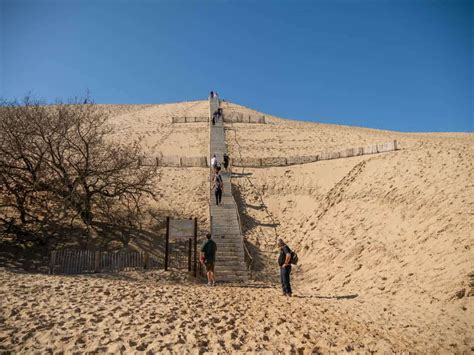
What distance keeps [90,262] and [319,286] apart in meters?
7.53

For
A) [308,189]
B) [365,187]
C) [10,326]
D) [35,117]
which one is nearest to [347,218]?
[365,187]

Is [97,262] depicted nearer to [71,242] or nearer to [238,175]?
[71,242]

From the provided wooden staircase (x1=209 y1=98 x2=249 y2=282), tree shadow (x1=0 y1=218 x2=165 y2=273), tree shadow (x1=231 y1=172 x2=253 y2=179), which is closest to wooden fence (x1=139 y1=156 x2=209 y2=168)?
tree shadow (x1=231 y1=172 x2=253 y2=179)

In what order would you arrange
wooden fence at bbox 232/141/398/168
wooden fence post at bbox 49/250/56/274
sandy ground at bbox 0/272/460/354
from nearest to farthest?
sandy ground at bbox 0/272/460/354 → wooden fence post at bbox 49/250/56/274 → wooden fence at bbox 232/141/398/168

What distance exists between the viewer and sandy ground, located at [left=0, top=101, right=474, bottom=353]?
19.1 feet

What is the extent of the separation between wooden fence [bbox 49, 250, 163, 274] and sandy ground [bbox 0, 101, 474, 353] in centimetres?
58

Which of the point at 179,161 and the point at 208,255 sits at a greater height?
the point at 179,161

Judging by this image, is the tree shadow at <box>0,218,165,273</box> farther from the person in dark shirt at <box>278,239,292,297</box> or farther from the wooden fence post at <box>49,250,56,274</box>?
the person in dark shirt at <box>278,239,292,297</box>

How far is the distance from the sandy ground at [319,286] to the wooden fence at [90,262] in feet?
1.91

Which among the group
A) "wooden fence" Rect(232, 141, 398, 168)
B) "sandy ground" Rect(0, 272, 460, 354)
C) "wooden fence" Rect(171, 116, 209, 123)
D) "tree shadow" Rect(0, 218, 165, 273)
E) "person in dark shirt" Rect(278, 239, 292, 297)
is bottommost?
"sandy ground" Rect(0, 272, 460, 354)

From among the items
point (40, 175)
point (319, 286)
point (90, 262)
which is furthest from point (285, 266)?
point (40, 175)

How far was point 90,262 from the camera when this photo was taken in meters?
10.6

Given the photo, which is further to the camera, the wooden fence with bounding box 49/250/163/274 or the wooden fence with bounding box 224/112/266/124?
the wooden fence with bounding box 224/112/266/124

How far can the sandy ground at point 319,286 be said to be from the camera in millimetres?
5828
